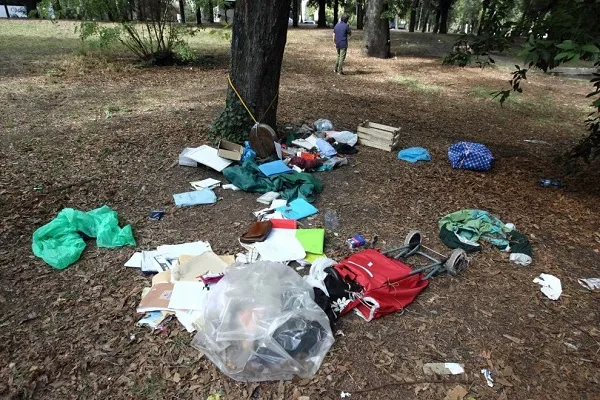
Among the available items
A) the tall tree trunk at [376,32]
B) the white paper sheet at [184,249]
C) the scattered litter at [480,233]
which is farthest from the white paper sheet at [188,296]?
the tall tree trunk at [376,32]

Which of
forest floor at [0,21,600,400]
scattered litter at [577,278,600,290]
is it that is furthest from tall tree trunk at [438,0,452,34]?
scattered litter at [577,278,600,290]

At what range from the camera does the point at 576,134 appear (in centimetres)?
743

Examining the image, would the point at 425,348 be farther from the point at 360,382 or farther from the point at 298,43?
the point at 298,43

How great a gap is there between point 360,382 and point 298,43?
1730cm

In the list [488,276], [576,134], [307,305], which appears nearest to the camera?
[307,305]

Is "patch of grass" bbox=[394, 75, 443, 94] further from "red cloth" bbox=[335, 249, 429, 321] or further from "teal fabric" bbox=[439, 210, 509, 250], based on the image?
"red cloth" bbox=[335, 249, 429, 321]

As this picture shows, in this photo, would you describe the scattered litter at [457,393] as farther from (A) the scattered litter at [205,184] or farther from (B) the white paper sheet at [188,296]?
(A) the scattered litter at [205,184]

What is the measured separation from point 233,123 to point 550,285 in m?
4.13

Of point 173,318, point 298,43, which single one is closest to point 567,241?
point 173,318

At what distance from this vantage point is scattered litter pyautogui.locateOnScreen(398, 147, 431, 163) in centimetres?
567

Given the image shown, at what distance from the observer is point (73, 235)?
339 cm

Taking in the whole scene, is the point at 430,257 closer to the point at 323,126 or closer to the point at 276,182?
the point at 276,182

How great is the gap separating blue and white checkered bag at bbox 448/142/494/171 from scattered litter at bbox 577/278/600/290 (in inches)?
93.3

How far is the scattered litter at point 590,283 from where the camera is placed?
330cm
